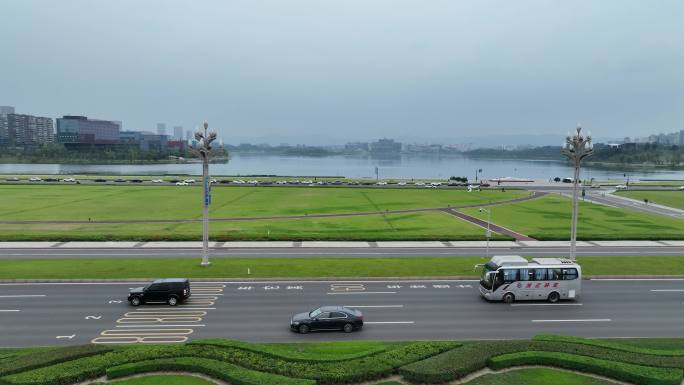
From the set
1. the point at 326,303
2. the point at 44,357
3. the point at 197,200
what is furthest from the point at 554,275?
the point at 197,200

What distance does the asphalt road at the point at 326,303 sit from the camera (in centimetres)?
2570

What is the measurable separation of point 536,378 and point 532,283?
1253cm

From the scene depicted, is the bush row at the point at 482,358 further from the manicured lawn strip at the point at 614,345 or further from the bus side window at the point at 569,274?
the bus side window at the point at 569,274

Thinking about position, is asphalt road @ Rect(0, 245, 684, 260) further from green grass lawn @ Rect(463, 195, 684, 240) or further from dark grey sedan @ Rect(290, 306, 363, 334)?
dark grey sedan @ Rect(290, 306, 363, 334)

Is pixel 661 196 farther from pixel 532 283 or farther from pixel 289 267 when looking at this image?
pixel 289 267

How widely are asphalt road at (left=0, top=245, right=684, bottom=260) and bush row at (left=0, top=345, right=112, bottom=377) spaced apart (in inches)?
902

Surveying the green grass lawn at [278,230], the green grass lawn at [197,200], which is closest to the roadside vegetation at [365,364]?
the green grass lawn at [278,230]

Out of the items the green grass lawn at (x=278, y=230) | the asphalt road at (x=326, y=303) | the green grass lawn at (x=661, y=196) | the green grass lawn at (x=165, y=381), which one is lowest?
the asphalt road at (x=326, y=303)

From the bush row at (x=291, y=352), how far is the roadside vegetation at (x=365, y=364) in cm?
5

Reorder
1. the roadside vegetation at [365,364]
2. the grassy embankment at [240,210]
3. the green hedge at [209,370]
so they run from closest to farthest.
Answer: the green hedge at [209,370] → the roadside vegetation at [365,364] → the grassy embankment at [240,210]

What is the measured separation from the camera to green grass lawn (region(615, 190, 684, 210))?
8904cm

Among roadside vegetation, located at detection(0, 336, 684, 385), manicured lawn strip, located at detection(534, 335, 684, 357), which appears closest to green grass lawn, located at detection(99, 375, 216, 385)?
roadside vegetation, located at detection(0, 336, 684, 385)

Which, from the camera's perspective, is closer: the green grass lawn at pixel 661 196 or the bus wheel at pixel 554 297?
the bus wheel at pixel 554 297

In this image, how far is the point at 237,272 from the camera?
37.6 metres
